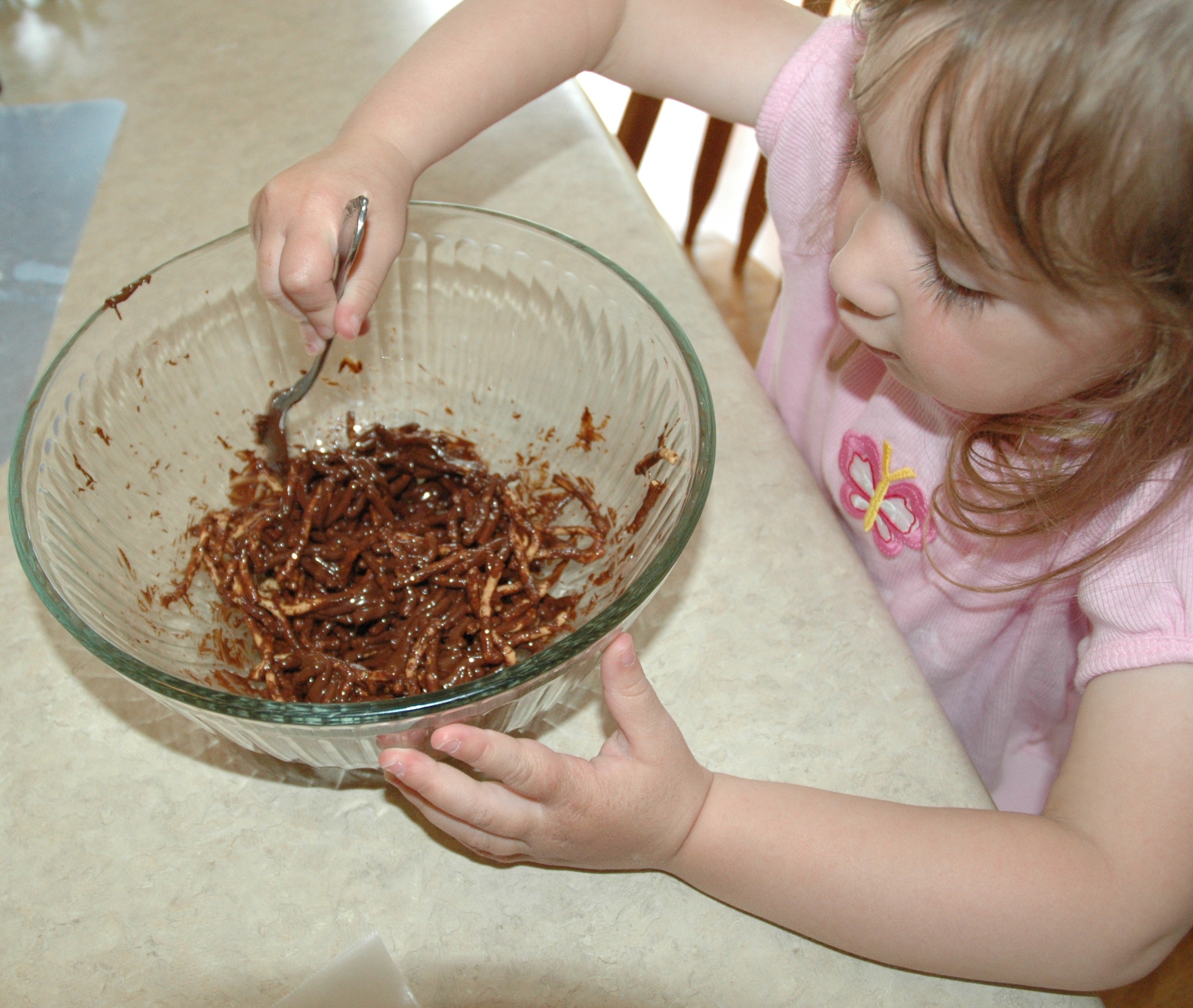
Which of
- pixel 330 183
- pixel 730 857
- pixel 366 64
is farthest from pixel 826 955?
pixel 366 64

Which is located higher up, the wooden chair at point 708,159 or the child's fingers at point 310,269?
the child's fingers at point 310,269

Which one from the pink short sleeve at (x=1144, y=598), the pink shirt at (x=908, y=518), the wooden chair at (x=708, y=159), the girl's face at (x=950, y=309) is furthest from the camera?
the wooden chair at (x=708, y=159)

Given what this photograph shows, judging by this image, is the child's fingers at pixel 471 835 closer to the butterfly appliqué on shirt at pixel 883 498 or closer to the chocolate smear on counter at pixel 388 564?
the chocolate smear on counter at pixel 388 564

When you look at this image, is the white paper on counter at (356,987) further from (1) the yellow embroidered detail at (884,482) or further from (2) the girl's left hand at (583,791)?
(1) the yellow embroidered detail at (884,482)

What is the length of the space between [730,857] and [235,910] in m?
Result: 0.38

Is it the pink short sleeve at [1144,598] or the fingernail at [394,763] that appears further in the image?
the pink short sleeve at [1144,598]

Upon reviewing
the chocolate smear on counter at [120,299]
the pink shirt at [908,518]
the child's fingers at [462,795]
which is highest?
the chocolate smear on counter at [120,299]

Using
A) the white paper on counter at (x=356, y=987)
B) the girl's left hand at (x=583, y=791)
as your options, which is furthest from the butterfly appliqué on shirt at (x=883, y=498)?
the white paper on counter at (x=356, y=987)

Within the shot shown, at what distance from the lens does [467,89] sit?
104 centimetres

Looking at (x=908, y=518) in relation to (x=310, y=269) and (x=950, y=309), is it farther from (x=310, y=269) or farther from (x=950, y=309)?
(x=310, y=269)

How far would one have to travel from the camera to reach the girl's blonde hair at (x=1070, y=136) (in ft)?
1.75

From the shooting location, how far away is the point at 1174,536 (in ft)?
2.56

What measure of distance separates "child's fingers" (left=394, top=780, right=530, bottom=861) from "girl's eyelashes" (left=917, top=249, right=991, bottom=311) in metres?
0.53

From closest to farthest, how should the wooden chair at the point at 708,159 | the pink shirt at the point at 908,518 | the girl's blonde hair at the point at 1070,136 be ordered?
the girl's blonde hair at the point at 1070,136 → the pink shirt at the point at 908,518 → the wooden chair at the point at 708,159
